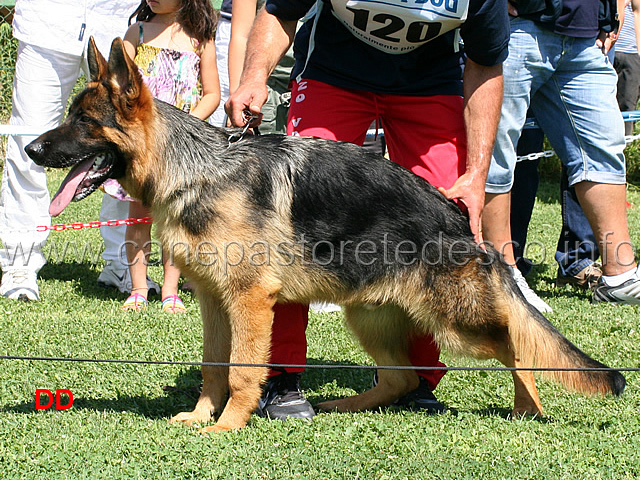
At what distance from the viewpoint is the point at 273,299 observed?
3.41m

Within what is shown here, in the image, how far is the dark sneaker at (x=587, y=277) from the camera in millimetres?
6434

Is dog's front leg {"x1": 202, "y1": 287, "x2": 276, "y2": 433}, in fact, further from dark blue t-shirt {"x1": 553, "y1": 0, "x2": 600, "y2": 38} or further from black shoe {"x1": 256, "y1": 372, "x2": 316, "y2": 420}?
dark blue t-shirt {"x1": 553, "y1": 0, "x2": 600, "y2": 38}

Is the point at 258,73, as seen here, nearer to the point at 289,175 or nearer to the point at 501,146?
the point at 289,175

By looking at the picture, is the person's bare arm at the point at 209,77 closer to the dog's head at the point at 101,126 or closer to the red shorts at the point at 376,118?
the red shorts at the point at 376,118

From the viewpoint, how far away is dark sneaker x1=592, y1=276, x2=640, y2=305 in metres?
5.68

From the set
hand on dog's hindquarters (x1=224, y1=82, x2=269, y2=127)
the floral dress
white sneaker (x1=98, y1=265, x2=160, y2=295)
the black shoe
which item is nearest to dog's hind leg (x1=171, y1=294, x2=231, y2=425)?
the black shoe

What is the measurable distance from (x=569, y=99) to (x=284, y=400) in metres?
3.45

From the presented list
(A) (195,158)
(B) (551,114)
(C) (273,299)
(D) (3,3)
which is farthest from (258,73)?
(D) (3,3)

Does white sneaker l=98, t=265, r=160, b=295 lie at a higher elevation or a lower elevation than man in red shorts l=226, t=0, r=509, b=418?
lower

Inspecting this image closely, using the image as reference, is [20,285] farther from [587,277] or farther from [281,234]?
[587,277]

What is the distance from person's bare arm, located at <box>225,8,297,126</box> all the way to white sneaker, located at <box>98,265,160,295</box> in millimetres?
2952

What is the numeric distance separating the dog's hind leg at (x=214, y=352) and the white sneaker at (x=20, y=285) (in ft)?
8.91

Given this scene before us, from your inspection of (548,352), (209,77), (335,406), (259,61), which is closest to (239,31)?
(209,77)

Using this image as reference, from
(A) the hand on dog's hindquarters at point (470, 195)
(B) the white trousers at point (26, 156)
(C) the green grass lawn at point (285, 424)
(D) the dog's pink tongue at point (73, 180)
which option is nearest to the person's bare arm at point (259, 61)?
(D) the dog's pink tongue at point (73, 180)
